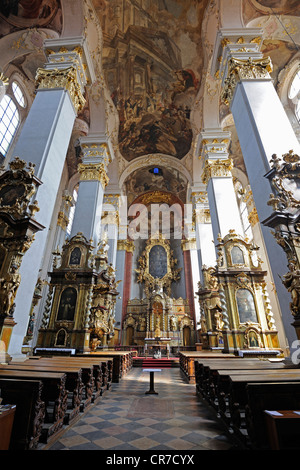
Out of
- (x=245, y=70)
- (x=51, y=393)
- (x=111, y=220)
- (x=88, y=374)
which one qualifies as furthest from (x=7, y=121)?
(x=51, y=393)

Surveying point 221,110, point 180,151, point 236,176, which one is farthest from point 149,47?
point 236,176

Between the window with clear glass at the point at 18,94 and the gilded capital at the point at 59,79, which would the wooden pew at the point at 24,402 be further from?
the window with clear glass at the point at 18,94

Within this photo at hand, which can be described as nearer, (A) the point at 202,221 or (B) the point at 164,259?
(A) the point at 202,221

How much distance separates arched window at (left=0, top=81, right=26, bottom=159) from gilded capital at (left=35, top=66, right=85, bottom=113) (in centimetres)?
448

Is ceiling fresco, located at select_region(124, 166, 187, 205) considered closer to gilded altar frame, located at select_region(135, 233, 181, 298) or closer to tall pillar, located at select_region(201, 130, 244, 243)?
gilded altar frame, located at select_region(135, 233, 181, 298)

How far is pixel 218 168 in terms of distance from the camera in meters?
9.82

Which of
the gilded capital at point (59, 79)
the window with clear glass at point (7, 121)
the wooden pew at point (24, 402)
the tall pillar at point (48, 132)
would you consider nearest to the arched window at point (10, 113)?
the window with clear glass at point (7, 121)

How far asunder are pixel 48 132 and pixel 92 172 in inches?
194

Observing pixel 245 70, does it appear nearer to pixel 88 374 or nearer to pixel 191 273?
pixel 88 374

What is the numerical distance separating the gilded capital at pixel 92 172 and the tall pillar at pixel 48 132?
340 cm

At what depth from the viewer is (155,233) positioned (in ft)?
70.0

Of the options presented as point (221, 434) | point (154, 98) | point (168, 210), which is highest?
point (154, 98)
